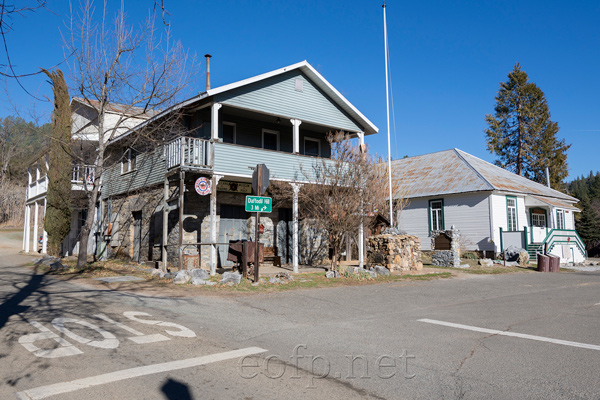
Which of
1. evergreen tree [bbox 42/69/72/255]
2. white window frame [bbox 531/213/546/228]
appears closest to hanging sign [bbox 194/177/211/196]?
evergreen tree [bbox 42/69/72/255]

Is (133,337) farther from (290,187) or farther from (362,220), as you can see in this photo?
(290,187)

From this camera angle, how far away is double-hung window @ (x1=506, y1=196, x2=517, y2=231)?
2489cm

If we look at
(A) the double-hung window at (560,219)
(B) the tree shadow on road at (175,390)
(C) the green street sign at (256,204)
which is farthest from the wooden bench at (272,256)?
(A) the double-hung window at (560,219)

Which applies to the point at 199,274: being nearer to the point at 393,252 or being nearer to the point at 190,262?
the point at 190,262

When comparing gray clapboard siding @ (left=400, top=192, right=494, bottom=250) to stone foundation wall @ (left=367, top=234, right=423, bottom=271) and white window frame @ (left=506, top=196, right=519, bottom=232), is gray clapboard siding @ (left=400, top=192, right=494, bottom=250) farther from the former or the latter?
stone foundation wall @ (left=367, top=234, right=423, bottom=271)

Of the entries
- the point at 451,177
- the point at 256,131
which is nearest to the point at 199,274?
the point at 256,131

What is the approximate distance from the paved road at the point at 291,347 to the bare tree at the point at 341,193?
5090 millimetres

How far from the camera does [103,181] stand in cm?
2305

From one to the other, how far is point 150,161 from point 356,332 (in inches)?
572

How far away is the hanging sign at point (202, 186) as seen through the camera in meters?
14.7

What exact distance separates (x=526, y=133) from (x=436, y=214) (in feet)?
71.7

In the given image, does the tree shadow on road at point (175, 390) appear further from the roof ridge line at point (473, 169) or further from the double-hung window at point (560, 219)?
the double-hung window at point (560, 219)

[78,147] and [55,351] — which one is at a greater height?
[78,147]

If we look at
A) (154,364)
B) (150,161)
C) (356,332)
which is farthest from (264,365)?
(150,161)
